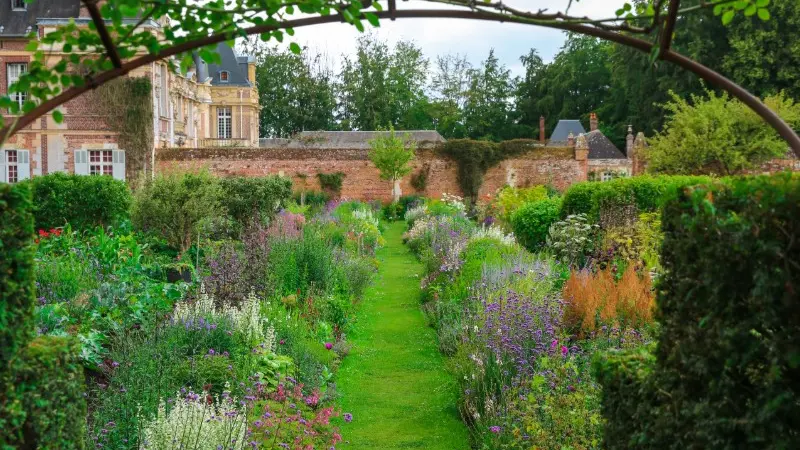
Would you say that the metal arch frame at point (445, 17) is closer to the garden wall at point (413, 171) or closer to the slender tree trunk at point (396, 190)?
the slender tree trunk at point (396, 190)

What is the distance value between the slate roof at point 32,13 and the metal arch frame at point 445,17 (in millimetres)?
27707

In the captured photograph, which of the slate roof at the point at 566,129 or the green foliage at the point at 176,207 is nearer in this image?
the green foliage at the point at 176,207

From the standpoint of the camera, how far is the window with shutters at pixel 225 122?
43594mm

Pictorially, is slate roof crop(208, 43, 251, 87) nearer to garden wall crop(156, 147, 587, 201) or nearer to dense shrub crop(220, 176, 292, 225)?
garden wall crop(156, 147, 587, 201)

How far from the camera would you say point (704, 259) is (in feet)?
7.48

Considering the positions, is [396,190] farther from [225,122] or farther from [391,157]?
[225,122]

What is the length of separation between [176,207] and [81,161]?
17.3 meters

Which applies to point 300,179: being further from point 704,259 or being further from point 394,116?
point 704,259

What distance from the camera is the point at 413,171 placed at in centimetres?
3288

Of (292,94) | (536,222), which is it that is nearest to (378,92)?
(292,94)

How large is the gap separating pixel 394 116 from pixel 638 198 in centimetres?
4411

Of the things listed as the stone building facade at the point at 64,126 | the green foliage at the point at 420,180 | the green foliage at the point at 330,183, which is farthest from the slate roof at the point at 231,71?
the green foliage at the point at 420,180

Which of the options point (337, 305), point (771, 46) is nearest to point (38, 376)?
point (337, 305)

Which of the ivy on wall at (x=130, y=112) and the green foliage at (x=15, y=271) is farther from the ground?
the ivy on wall at (x=130, y=112)
